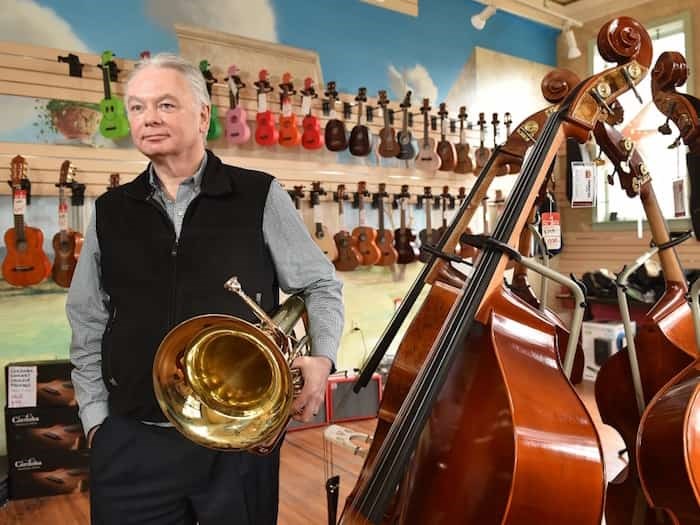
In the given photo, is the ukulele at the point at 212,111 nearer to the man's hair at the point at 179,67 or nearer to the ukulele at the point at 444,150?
the ukulele at the point at 444,150

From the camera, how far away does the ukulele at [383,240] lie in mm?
4754

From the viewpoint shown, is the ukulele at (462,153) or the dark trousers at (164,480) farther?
the ukulele at (462,153)

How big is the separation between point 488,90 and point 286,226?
4802 millimetres

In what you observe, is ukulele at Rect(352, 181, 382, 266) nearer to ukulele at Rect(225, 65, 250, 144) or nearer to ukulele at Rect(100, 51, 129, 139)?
ukulele at Rect(225, 65, 250, 144)

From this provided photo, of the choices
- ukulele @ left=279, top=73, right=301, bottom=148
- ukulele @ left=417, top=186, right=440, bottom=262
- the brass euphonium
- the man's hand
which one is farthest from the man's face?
ukulele @ left=417, top=186, right=440, bottom=262

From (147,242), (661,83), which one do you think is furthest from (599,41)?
(147,242)

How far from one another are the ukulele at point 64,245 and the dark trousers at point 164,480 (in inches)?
89.5

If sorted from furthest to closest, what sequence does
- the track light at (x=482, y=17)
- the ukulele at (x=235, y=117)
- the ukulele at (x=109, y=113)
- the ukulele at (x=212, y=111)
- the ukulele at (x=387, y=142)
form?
the track light at (x=482, y=17) < the ukulele at (x=387, y=142) < the ukulele at (x=235, y=117) < the ukulele at (x=212, y=111) < the ukulele at (x=109, y=113)

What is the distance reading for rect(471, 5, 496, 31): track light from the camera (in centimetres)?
528

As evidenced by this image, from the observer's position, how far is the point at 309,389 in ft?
4.27

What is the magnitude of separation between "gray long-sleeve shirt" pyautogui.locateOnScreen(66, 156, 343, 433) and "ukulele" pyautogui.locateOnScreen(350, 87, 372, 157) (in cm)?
317

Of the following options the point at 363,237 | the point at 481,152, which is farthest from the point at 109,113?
the point at 481,152

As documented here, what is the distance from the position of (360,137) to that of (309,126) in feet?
1.46

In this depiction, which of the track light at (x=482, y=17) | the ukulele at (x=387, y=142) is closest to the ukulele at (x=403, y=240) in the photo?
the ukulele at (x=387, y=142)
